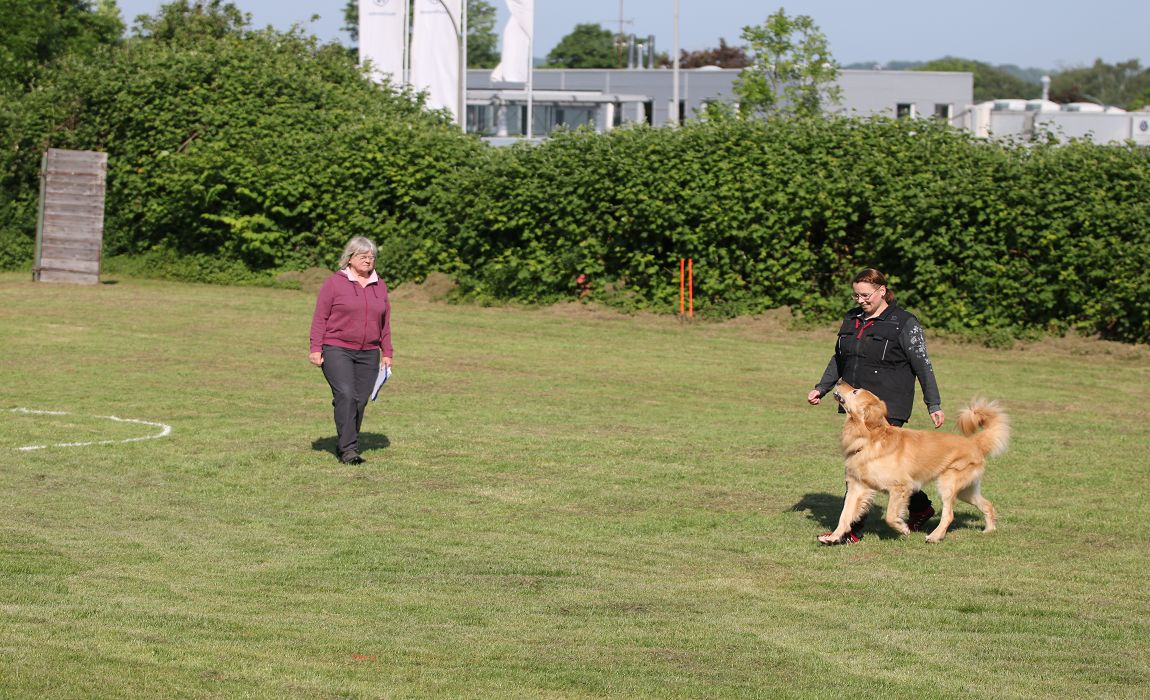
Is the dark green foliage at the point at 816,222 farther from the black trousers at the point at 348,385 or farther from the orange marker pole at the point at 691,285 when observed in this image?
the black trousers at the point at 348,385

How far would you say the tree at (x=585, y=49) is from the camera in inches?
5649

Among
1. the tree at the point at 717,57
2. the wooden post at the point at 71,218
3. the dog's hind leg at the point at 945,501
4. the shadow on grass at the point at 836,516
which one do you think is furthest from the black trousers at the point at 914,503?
the tree at the point at 717,57

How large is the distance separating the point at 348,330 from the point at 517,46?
37699mm

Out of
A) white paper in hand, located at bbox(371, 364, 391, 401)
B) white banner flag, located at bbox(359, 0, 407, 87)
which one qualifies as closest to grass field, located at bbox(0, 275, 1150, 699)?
white paper in hand, located at bbox(371, 364, 391, 401)

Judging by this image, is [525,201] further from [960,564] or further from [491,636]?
[491,636]

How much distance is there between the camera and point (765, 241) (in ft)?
85.7

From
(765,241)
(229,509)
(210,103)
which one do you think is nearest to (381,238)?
(210,103)

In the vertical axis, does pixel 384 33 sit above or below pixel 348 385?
above

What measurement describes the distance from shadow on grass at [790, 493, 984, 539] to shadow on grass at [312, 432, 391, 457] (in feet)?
14.0

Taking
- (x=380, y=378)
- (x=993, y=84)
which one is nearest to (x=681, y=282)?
(x=380, y=378)

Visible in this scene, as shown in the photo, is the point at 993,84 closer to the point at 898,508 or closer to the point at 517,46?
the point at 517,46

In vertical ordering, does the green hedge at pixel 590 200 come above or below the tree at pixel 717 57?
below

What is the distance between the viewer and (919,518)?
412 inches

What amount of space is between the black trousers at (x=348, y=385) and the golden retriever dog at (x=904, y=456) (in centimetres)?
456
